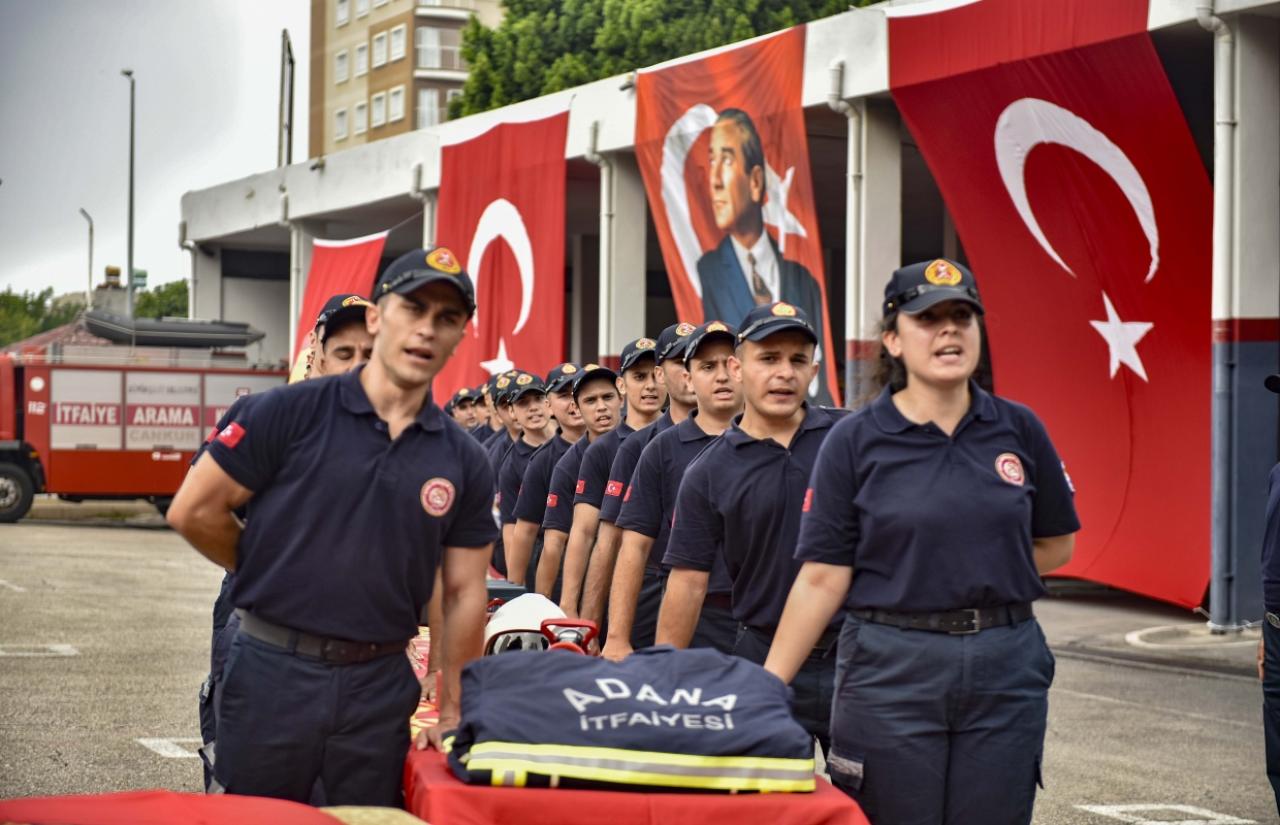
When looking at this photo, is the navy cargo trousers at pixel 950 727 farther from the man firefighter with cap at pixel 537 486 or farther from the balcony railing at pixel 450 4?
the balcony railing at pixel 450 4

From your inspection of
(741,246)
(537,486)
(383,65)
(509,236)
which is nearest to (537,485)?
(537,486)

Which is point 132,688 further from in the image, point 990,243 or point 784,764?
point 990,243

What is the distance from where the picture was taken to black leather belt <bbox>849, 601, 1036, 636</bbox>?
479 centimetres

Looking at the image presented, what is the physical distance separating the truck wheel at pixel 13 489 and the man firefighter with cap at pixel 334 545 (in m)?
27.6

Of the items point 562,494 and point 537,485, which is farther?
point 537,485

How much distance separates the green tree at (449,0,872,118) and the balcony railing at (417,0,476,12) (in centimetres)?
2648

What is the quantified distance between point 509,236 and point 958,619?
23330mm

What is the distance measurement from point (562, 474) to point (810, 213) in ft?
36.4

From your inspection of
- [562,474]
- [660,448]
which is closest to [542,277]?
[562,474]

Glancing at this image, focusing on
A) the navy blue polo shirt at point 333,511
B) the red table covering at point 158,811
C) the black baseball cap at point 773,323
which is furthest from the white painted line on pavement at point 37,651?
the red table covering at point 158,811

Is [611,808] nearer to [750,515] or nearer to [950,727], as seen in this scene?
[950,727]

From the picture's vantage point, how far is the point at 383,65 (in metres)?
82.3

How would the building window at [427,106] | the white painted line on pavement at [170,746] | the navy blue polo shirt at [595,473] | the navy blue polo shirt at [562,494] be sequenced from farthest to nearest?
the building window at [427,106], the navy blue polo shirt at [562,494], the white painted line on pavement at [170,746], the navy blue polo shirt at [595,473]

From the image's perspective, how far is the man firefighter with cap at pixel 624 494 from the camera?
319 inches
